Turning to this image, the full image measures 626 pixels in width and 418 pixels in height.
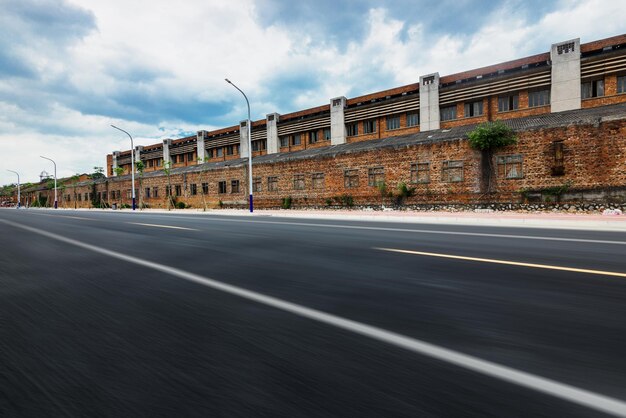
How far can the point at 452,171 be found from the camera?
65.6 feet

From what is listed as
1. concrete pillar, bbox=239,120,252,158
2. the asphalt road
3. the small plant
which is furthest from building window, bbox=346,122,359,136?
the asphalt road

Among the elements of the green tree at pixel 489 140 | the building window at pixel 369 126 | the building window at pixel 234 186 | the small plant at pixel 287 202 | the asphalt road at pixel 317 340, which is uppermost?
the building window at pixel 369 126

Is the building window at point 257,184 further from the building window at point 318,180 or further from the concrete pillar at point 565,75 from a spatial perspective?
the concrete pillar at point 565,75

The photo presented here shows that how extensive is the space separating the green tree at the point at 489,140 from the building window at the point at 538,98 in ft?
24.8

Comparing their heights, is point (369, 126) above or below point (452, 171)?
above

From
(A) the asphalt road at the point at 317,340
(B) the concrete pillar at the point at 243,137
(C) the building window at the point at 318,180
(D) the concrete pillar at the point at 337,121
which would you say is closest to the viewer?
(A) the asphalt road at the point at 317,340

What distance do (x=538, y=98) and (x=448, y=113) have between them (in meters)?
6.36

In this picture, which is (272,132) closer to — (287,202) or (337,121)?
(337,121)

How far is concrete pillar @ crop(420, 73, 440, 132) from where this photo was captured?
26.8 m

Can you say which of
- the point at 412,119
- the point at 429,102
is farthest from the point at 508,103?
the point at 412,119

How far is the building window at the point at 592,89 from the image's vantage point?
21.2 m

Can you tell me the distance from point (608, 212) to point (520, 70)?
13970 mm

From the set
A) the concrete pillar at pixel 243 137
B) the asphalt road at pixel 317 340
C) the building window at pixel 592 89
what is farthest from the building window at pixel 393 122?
the asphalt road at pixel 317 340

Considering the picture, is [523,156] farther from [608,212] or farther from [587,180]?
[608,212]
